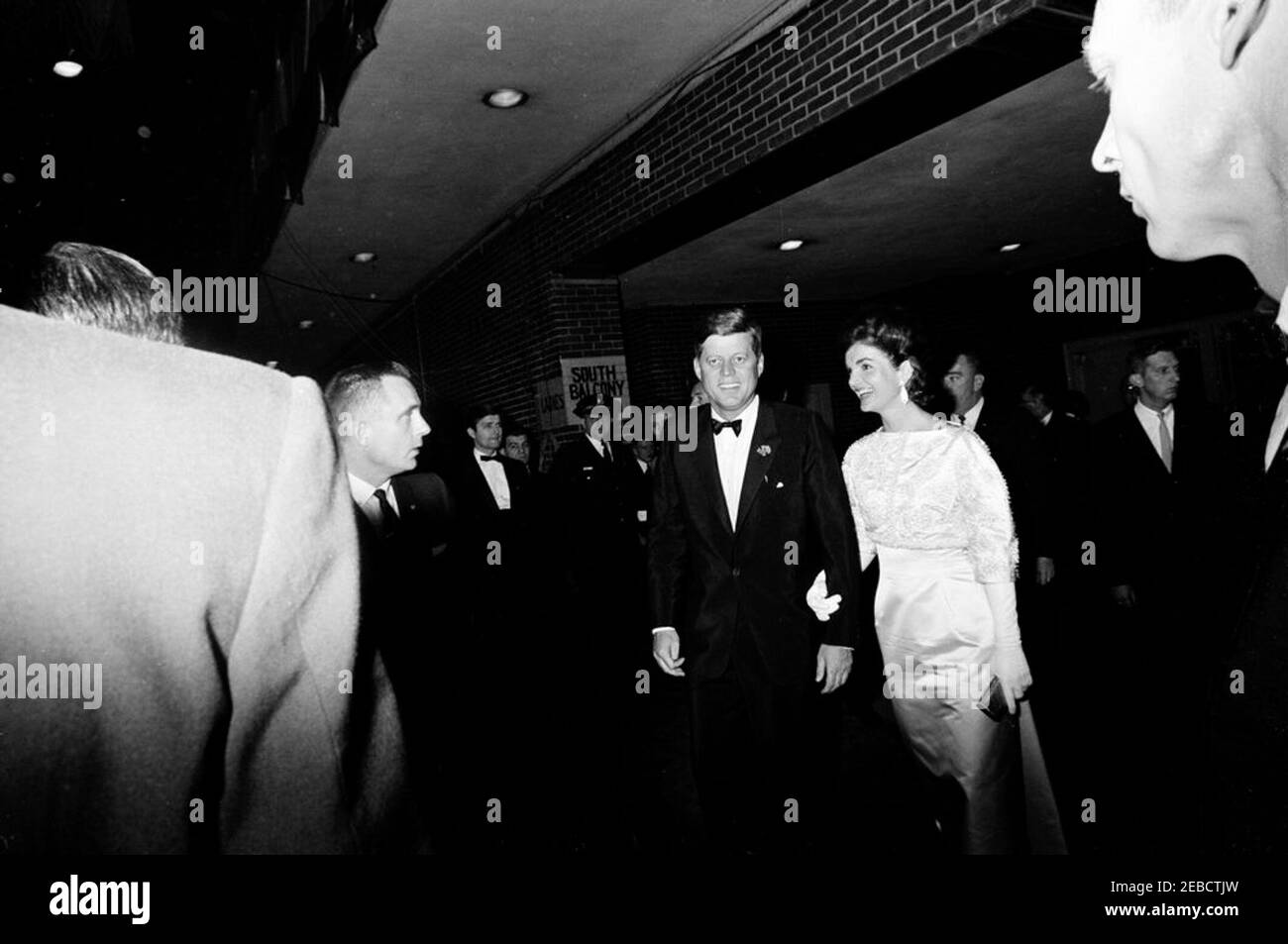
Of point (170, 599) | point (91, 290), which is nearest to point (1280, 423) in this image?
point (170, 599)

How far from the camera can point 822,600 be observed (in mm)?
2869

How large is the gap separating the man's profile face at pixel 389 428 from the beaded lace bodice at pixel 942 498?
1.93m

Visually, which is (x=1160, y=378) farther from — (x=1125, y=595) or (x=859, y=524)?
(x=859, y=524)

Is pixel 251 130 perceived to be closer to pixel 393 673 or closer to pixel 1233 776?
pixel 393 673

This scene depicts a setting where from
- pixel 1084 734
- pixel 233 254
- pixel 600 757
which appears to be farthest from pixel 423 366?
pixel 1084 734

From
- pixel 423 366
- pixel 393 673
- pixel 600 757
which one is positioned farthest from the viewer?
pixel 423 366

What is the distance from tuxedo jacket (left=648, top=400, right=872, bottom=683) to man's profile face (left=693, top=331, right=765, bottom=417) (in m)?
0.11

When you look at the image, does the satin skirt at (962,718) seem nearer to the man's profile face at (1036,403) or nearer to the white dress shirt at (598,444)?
the white dress shirt at (598,444)

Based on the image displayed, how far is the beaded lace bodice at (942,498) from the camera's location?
2676mm

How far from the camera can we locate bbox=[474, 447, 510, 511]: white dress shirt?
7.24 m

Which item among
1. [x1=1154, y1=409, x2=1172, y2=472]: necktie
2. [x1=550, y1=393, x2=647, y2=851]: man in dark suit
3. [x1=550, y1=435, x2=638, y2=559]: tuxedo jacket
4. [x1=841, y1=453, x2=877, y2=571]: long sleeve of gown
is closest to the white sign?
[x1=550, y1=393, x2=647, y2=851]: man in dark suit

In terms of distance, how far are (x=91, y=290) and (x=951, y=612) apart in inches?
105

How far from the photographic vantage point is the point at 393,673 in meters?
3.17
